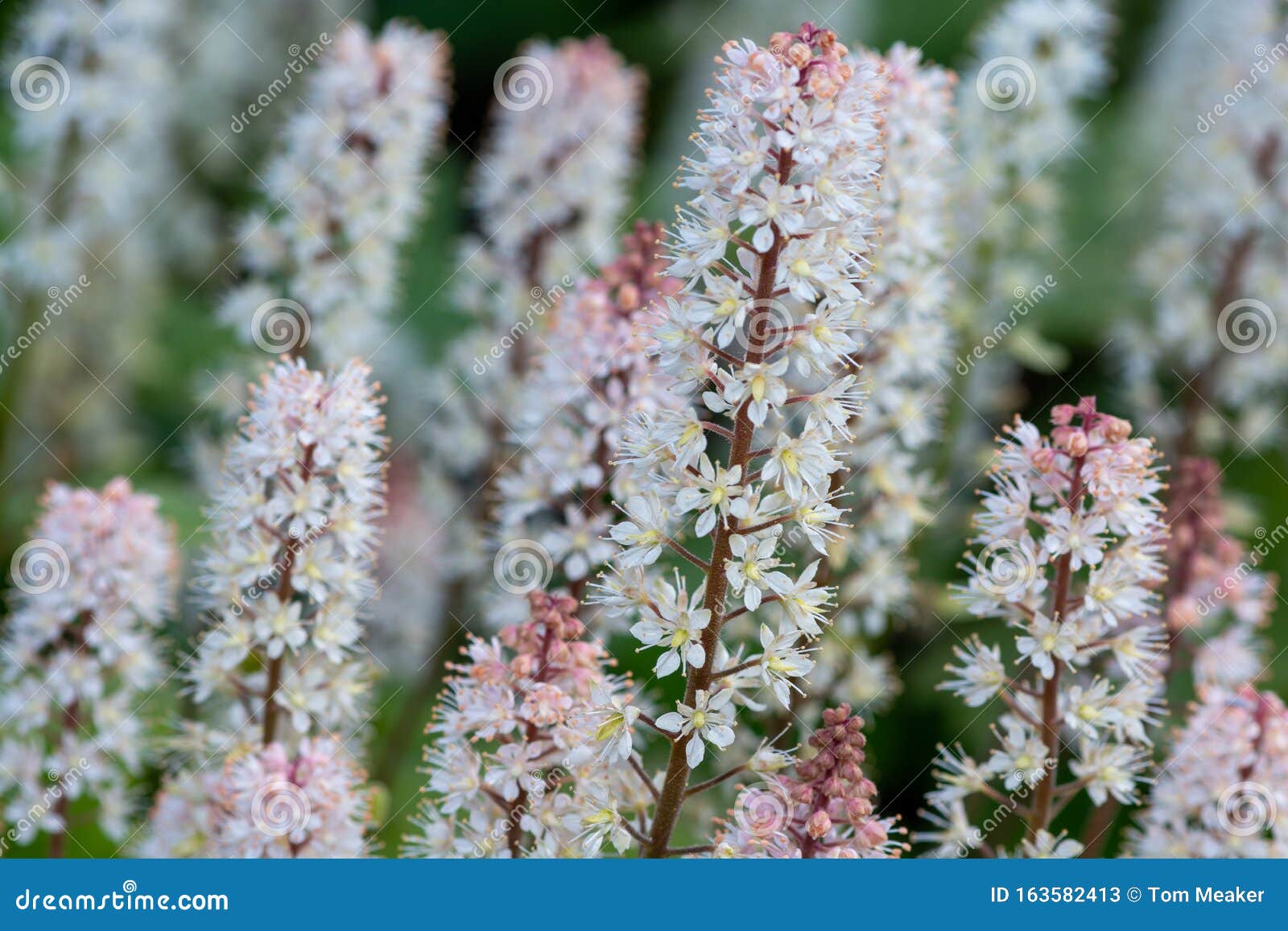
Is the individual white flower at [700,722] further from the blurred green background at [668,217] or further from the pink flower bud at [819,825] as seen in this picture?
the blurred green background at [668,217]

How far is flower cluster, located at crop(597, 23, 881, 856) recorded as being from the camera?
2.78 metres

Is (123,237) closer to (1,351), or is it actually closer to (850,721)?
(1,351)

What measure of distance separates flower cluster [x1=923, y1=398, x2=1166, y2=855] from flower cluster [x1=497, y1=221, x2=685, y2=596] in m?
0.91

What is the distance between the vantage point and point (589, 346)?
3672 mm

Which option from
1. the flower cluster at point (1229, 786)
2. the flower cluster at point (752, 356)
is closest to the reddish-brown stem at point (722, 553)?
the flower cluster at point (752, 356)

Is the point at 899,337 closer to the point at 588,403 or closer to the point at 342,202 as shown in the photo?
the point at 588,403

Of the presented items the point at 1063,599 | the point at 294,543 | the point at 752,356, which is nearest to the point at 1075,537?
the point at 1063,599

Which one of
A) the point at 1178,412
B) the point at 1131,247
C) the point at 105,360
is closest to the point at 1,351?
the point at 105,360

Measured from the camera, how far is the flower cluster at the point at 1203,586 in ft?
12.8

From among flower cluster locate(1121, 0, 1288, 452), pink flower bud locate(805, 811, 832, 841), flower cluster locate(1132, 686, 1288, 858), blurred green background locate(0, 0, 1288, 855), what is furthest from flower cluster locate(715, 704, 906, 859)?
flower cluster locate(1121, 0, 1288, 452)

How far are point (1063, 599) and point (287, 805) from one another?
1.84 metres

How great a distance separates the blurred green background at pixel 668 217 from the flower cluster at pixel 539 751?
1.44 metres

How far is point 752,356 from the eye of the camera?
284cm

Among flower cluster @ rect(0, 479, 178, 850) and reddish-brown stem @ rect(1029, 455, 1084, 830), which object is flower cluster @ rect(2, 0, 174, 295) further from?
reddish-brown stem @ rect(1029, 455, 1084, 830)
